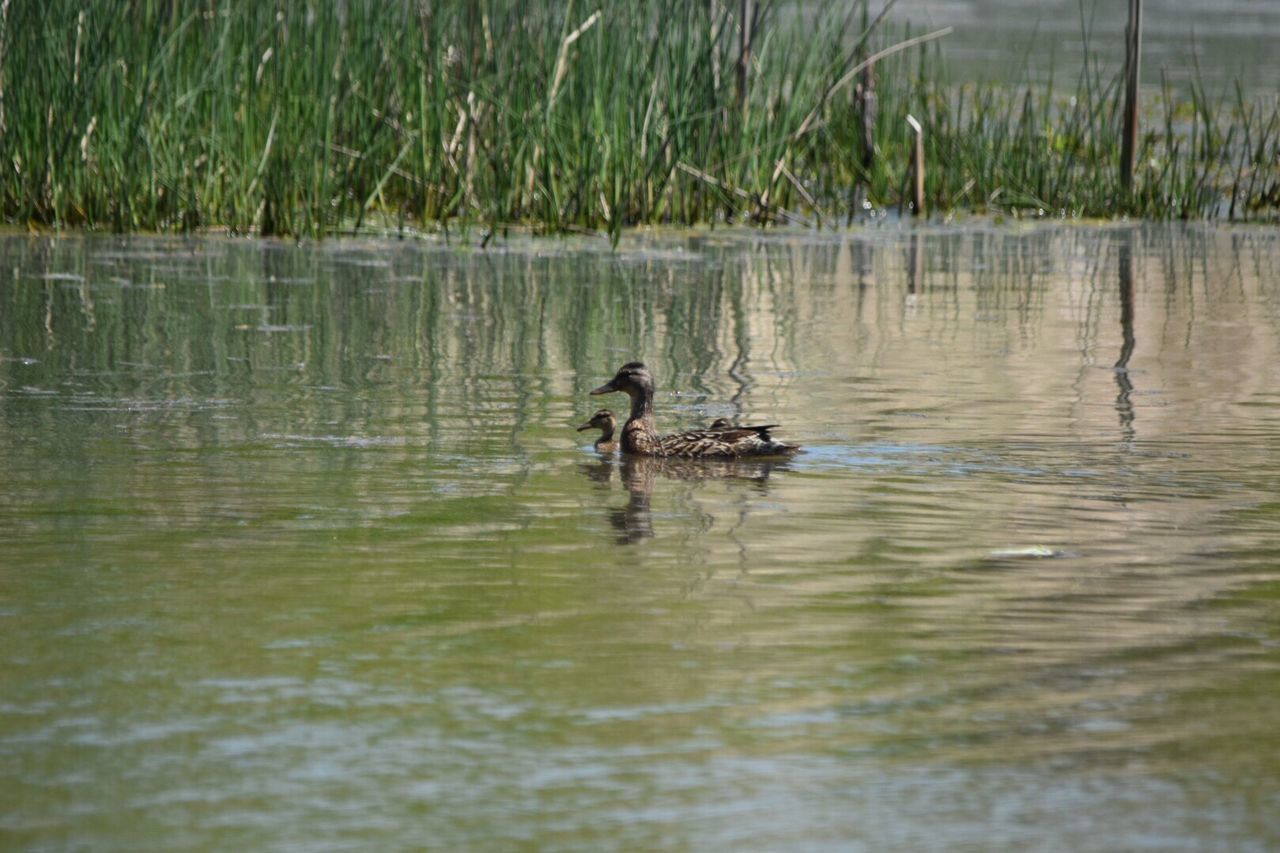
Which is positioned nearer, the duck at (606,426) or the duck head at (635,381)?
the duck at (606,426)

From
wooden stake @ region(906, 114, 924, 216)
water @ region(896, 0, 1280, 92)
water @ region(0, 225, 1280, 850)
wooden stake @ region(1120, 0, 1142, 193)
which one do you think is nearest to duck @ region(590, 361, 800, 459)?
water @ region(0, 225, 1280, 850)

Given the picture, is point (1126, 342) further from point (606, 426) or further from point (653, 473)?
point (653, 473)

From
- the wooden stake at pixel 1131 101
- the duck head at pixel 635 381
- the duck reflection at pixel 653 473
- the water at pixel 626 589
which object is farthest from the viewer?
the wooden stake at pixel 1131 101

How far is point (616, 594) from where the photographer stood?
5113 mm

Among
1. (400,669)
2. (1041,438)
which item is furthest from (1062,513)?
(400,669)

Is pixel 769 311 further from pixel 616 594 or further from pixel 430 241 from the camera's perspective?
pixel 616 594

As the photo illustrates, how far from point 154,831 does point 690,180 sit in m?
11.5

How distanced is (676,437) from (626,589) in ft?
7.55

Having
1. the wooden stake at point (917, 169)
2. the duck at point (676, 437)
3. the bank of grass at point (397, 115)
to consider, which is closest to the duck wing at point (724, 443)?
the duck at point (676, 437)

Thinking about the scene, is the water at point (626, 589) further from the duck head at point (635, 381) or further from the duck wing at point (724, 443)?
the duck head at point (635, 381)

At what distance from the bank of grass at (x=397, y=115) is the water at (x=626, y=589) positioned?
2648mm

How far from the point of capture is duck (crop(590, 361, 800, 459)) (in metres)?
7.06

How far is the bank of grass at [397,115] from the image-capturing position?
12906 mm

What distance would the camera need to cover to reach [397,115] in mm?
14258
